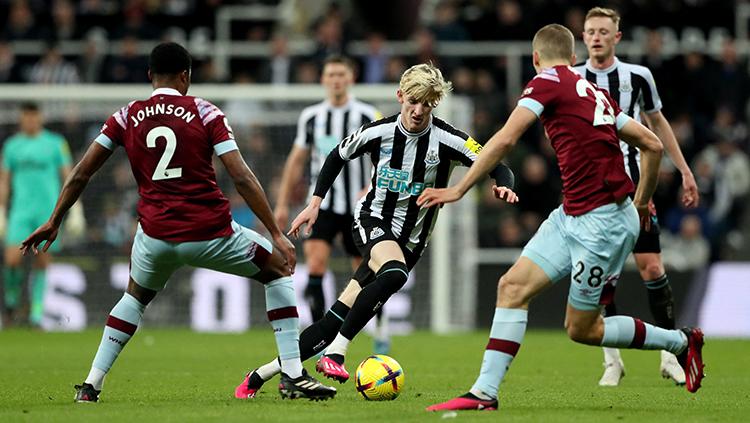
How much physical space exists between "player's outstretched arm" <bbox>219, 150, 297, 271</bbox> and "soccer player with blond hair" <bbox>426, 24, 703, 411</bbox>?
88 centimetres

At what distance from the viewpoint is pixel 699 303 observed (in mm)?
15812

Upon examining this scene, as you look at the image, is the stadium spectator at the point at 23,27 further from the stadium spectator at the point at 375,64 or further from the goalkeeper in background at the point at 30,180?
the stadium spectator at the point at 375,64

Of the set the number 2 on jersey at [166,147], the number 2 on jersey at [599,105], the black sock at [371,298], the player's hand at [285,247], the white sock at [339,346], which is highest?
the number 2 on jersey at [599,105]

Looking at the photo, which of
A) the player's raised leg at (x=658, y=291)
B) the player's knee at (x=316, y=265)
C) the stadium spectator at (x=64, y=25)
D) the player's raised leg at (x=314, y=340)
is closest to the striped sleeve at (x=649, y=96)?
the player's raised leg at (x=658, y=291)

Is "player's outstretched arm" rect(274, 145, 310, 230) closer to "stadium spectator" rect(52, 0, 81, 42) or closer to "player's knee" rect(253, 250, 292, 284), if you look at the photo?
"player's knee" rect(253, 250, 292, 284)

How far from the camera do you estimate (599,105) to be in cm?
725

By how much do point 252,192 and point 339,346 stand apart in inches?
47.2

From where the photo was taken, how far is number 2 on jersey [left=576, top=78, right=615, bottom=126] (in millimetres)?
7199

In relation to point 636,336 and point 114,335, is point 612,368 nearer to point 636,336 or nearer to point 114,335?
point 636,336

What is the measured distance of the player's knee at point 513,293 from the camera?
279 inches

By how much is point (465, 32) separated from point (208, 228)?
13216 millimetres

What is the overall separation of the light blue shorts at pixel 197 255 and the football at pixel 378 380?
0.90 metres

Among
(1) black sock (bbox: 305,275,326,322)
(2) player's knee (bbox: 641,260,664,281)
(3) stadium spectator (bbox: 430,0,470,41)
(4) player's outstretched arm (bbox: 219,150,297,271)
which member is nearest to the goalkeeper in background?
(1) black sock (bbox: 305,275,326,322)

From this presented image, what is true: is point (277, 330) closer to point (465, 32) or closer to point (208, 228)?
point (208, 228)
